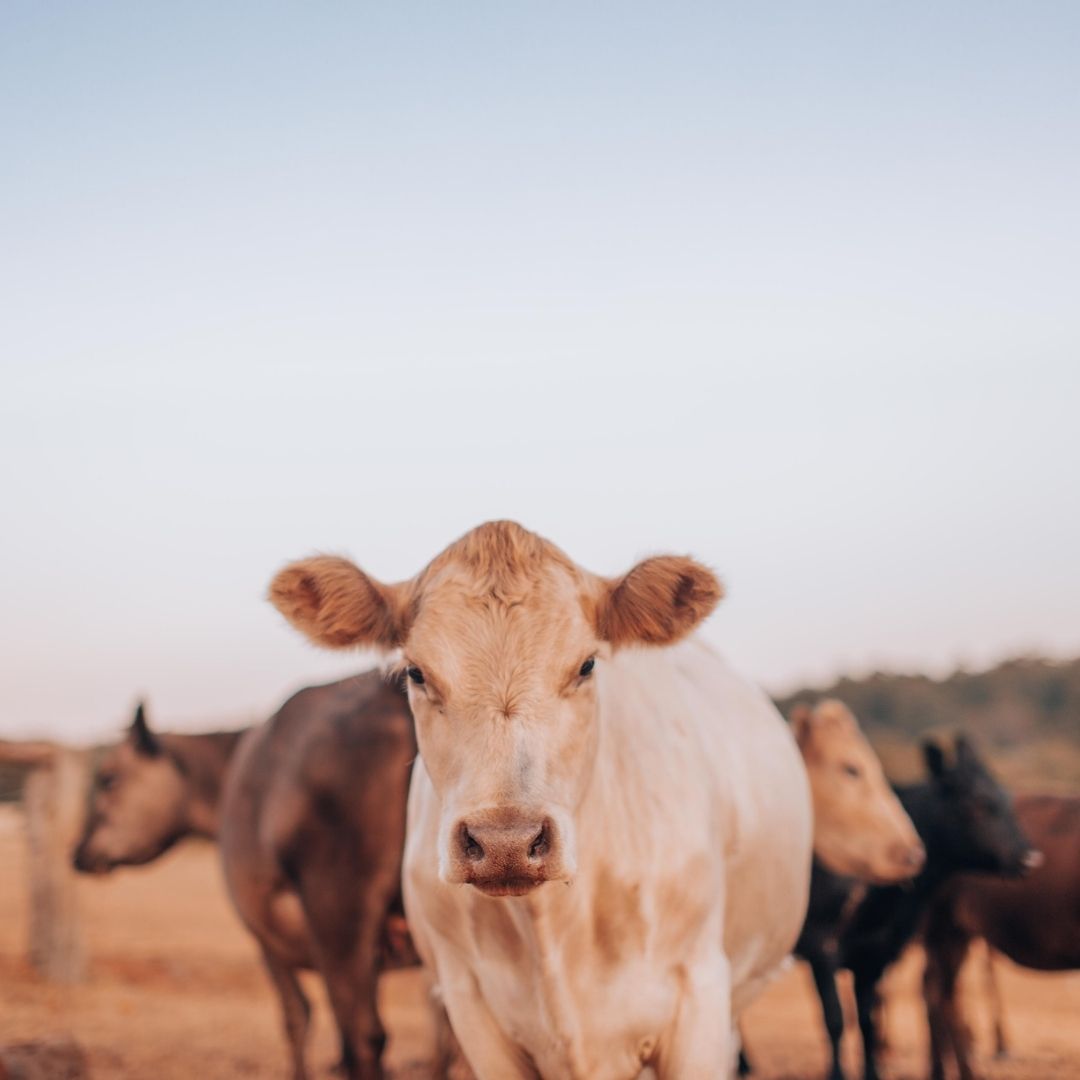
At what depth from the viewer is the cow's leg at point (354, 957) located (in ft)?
22.0

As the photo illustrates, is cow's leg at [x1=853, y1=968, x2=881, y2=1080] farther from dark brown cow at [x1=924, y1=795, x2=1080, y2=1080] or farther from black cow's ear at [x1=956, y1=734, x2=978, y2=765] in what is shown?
black cow's ear at [x1=956, y1=734, x2=978, y2=765]

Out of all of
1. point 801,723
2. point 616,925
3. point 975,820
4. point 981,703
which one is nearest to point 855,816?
point 801,723

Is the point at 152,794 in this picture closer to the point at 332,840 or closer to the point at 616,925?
the point at 332,840

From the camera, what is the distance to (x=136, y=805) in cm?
1050

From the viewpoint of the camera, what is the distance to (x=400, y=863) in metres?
6.75

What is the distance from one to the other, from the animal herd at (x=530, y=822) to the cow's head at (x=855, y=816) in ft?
0.09

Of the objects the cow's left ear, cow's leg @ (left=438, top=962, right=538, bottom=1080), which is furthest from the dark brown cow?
the cow's left ear

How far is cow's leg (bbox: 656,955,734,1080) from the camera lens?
444cm

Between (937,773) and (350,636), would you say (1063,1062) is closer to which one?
(937,773)

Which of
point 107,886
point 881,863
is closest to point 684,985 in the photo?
point 881,863

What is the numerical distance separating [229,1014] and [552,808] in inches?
346

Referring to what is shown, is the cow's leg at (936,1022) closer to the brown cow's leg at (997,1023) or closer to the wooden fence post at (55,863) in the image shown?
the brown cow's leg at (997,1023)

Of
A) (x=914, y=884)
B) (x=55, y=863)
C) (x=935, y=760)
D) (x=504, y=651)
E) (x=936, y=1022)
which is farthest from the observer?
(x=55, y=863)

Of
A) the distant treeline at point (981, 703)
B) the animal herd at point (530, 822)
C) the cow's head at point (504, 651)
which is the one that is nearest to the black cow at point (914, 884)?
the animal herd at point (530, 822)
